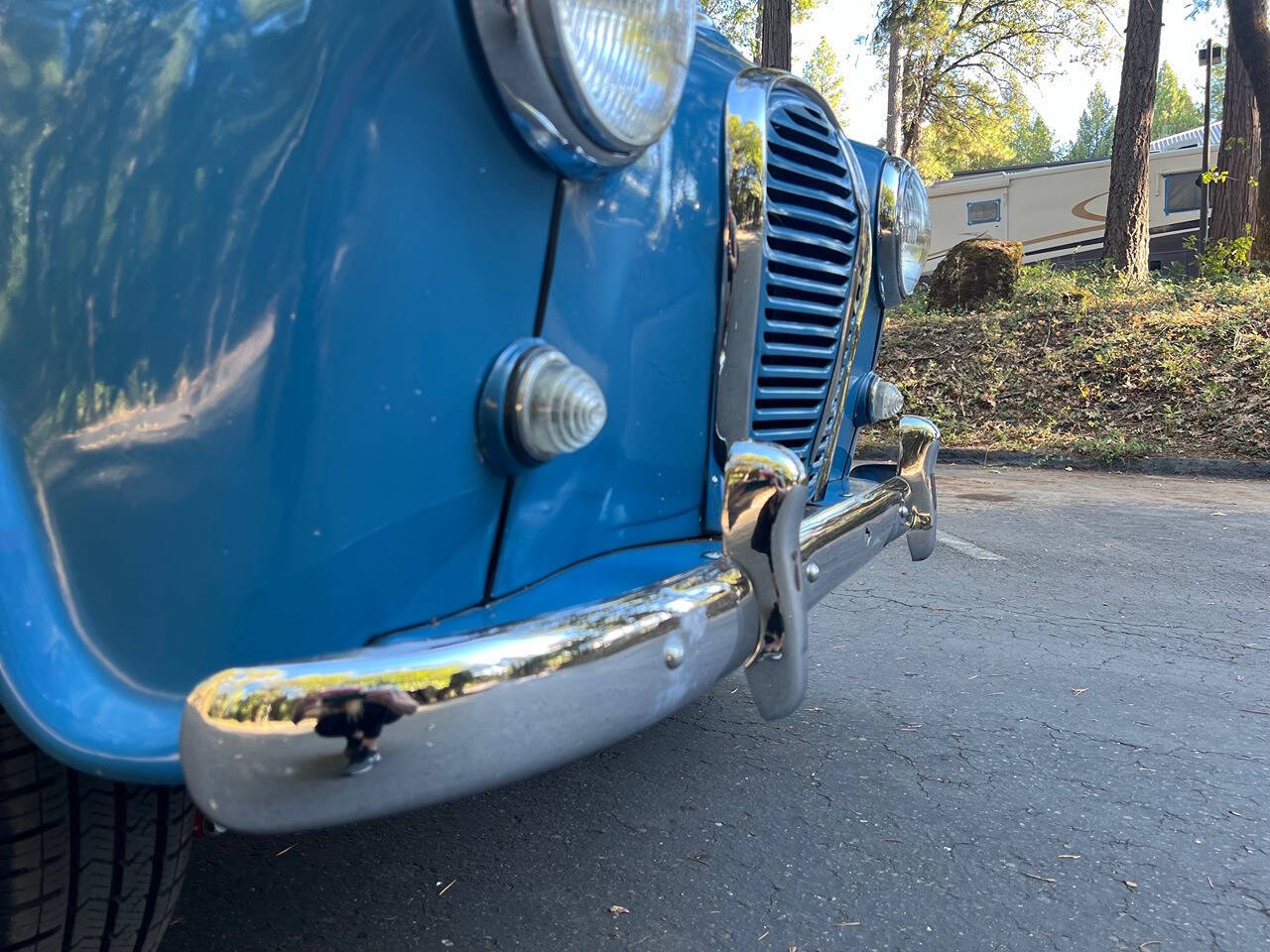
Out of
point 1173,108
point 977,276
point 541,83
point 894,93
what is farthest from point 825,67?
point 1173,108

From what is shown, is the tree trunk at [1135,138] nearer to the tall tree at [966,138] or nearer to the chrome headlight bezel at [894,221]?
the tall tree at [966,138]

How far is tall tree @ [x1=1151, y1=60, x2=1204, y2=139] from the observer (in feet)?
179

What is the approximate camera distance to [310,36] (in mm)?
1041

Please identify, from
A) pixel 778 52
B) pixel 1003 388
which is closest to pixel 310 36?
pixel 1003 388

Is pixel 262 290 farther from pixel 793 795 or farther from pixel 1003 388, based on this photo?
pixel 1003 388

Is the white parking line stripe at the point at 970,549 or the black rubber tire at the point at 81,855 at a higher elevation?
the black rubber tire at the point at 81,855

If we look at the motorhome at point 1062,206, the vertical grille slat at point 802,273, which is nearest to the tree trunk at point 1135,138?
the motorhome at point 1062,206

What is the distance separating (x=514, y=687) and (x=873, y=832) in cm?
125

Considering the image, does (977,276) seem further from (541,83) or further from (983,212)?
(983,212)

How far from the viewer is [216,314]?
106cm

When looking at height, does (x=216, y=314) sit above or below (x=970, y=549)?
above

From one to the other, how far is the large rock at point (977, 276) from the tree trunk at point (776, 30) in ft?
9.58

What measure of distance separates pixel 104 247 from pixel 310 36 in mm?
323

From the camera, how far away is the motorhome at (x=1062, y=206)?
19172mm
